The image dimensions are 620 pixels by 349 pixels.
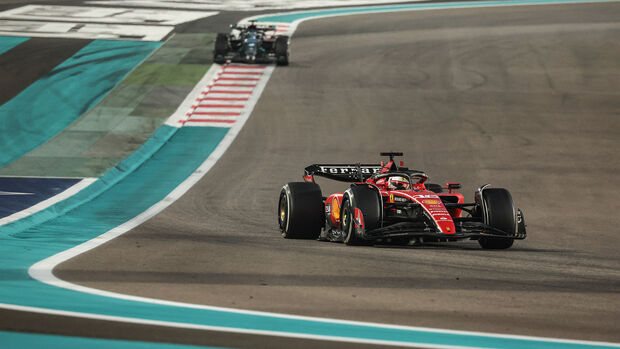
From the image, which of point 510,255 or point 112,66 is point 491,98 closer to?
point 112,66

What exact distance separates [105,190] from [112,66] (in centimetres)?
1613

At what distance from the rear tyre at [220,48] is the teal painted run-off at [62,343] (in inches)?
1184

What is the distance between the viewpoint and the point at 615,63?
119 ft

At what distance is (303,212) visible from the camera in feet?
45.9

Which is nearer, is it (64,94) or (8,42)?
(64,94)

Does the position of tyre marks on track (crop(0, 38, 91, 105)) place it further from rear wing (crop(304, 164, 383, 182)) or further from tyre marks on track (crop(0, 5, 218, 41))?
rear wing (crop(304, 164, 383, 182))

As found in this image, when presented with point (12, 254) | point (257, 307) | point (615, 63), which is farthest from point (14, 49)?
point (257, 307)

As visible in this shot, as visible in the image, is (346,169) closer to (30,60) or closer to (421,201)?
(421,201)

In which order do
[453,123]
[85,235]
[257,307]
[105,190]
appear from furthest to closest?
1. [453,123]
2. [105,190]
3. [85,235]
4. [257,307]

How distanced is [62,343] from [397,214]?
7.54m

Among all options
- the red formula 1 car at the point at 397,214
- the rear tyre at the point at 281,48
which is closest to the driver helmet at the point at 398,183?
the red formula 1 car at the point at 397,214

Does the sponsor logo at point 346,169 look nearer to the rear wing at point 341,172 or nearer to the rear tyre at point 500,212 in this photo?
the rear wing at point 341,172

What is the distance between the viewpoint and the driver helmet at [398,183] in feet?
44.6

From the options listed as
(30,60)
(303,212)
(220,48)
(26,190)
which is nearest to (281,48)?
(220,48)
